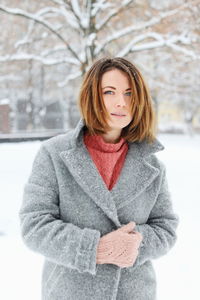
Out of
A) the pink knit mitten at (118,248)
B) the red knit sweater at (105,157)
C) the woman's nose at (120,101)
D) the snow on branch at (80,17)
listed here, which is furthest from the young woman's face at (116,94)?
the snow on branch at (80,17)

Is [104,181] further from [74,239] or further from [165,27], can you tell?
[165,27]

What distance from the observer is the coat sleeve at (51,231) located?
53.9 inches

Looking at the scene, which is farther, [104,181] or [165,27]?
[165,27]

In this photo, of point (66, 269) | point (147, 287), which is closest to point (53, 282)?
point (66, 269)

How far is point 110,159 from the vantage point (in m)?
1.60

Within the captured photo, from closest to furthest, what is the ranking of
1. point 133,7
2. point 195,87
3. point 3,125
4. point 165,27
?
point 165,27
point 133,7
point 3,125
point 195,87

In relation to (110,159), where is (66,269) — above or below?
below

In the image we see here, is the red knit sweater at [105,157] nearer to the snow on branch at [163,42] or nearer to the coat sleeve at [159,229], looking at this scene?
the coat sleeve at [159,229]

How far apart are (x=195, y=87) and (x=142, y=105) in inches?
834

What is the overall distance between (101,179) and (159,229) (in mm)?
313

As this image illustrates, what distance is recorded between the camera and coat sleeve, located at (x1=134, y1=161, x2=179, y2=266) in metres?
1.51

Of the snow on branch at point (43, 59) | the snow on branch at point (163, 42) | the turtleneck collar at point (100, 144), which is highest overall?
the snow on branch at point (163, 42)

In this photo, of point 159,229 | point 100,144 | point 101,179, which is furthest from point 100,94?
point 159,229

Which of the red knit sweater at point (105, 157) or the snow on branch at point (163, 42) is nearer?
the red knit sweater at point (105, 157)
